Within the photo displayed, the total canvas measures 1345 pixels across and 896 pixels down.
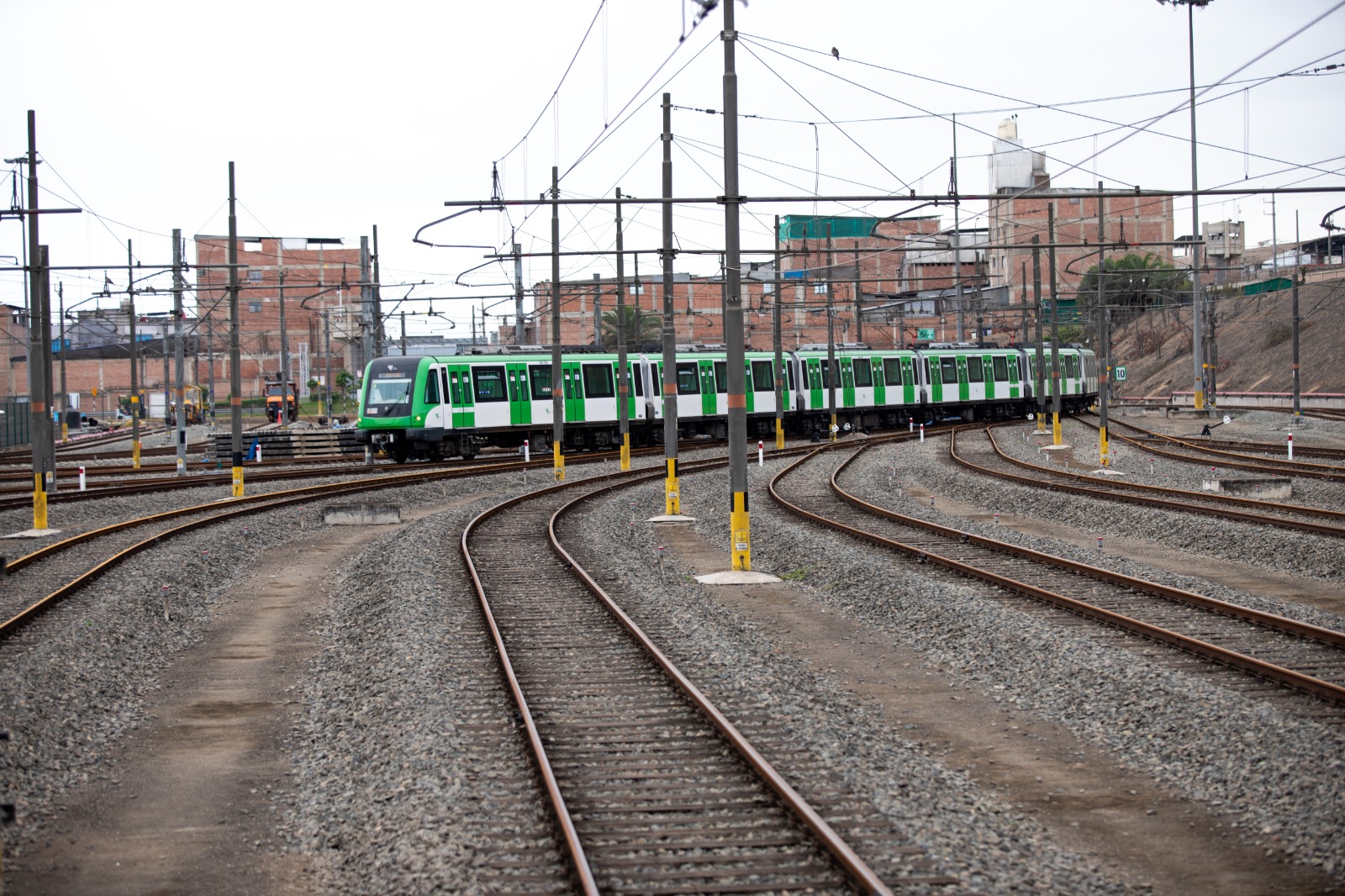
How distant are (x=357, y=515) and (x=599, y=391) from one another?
56.7 feet

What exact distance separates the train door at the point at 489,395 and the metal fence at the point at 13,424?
1161 inches

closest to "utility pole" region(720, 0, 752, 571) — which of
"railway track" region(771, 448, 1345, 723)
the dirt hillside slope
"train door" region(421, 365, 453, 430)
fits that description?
"railway track" region(771, 448, 1345, 723)

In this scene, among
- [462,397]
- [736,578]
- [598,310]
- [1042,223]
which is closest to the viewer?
[736,578]

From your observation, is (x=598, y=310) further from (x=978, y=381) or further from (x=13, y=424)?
(x=13, y=424)

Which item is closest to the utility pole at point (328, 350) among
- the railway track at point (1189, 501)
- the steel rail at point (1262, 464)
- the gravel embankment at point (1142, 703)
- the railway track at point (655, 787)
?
the railway track at point (1189, 501)

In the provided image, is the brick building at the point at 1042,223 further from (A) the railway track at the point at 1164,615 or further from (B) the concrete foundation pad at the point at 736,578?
(B) the concrete foundation pad at the point at 736,578

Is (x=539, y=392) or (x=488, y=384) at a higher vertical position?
(x=488, y=384)

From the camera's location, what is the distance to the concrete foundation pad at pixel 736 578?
52.9 feet

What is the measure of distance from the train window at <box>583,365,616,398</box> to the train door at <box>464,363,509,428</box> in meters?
2.83

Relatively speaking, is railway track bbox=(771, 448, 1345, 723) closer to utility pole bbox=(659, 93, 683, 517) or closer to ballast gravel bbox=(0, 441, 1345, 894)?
ballast gravel bbox=(0, 441, 1345, 894)

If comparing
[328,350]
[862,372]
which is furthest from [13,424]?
[862,372]

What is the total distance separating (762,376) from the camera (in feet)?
154

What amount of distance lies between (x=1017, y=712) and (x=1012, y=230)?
319 feet

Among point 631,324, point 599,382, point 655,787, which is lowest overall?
point 655,787
